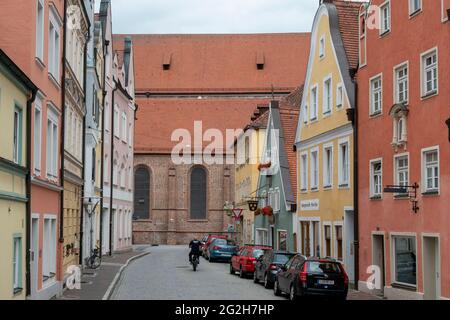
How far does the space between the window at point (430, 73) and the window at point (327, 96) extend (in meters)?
8.22

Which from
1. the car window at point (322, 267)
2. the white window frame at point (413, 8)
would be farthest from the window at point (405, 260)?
the white window frame at point (413, 8)

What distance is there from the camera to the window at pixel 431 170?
64.6ft

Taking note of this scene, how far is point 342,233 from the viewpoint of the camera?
26.9 m

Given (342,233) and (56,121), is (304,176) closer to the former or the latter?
(342,233)

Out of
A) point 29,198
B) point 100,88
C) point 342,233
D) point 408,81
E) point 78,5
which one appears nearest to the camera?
point 29,198

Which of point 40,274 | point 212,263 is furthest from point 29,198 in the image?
point 212,263

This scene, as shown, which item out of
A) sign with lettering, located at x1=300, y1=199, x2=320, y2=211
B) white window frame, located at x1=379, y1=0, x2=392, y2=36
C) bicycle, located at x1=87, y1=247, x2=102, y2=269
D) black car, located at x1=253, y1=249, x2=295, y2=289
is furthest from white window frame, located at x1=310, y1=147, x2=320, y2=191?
bicycle, located at x1=87, y1=247, x2=102, y2=269

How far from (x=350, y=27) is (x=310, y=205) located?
7373 millimetres

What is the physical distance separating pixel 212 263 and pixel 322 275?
22.4 m

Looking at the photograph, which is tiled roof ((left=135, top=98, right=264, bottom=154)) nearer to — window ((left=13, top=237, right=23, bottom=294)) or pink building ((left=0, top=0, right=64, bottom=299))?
pink building ((left=0, top=0, right=64, bottom=299))

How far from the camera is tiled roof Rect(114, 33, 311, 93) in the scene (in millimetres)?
78125

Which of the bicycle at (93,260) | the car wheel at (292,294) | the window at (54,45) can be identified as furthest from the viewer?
the bicycle at (93,260)

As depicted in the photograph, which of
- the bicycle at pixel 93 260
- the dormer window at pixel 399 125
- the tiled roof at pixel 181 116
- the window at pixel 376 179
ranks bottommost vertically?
the bicycle at pixel 93 260

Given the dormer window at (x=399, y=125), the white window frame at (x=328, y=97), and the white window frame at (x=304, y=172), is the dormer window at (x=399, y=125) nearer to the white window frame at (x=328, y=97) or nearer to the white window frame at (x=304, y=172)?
the white window frame at (x=328, y=97)
